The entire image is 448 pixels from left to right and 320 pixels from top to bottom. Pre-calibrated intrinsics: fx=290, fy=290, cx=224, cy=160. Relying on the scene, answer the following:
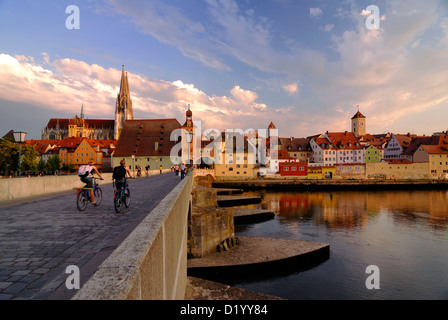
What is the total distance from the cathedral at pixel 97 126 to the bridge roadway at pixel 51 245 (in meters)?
142

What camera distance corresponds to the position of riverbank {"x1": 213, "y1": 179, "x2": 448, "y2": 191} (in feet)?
240

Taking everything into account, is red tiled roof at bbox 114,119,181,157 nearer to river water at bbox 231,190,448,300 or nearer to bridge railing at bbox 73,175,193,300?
river water at bbox 231,190,448,300

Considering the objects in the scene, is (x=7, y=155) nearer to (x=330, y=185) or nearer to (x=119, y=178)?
(x=119, y=178)

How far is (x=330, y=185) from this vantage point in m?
74.0

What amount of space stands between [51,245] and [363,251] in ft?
74.0

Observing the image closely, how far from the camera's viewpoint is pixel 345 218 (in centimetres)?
3644

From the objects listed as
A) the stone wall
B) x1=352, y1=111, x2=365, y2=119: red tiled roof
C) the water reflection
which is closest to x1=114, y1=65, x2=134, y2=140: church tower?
x1=352, y1=111, x2=365, y2=119: red tiled roof

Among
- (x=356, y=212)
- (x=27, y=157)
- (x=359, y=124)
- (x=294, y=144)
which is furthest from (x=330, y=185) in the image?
(x=359, y=124)

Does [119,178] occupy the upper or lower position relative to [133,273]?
upper

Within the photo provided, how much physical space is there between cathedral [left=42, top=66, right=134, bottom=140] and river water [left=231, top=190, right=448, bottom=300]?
121244 mm

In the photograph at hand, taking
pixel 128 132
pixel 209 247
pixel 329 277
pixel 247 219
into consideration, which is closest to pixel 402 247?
pixel 329 277

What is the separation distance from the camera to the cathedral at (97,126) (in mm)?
146500
